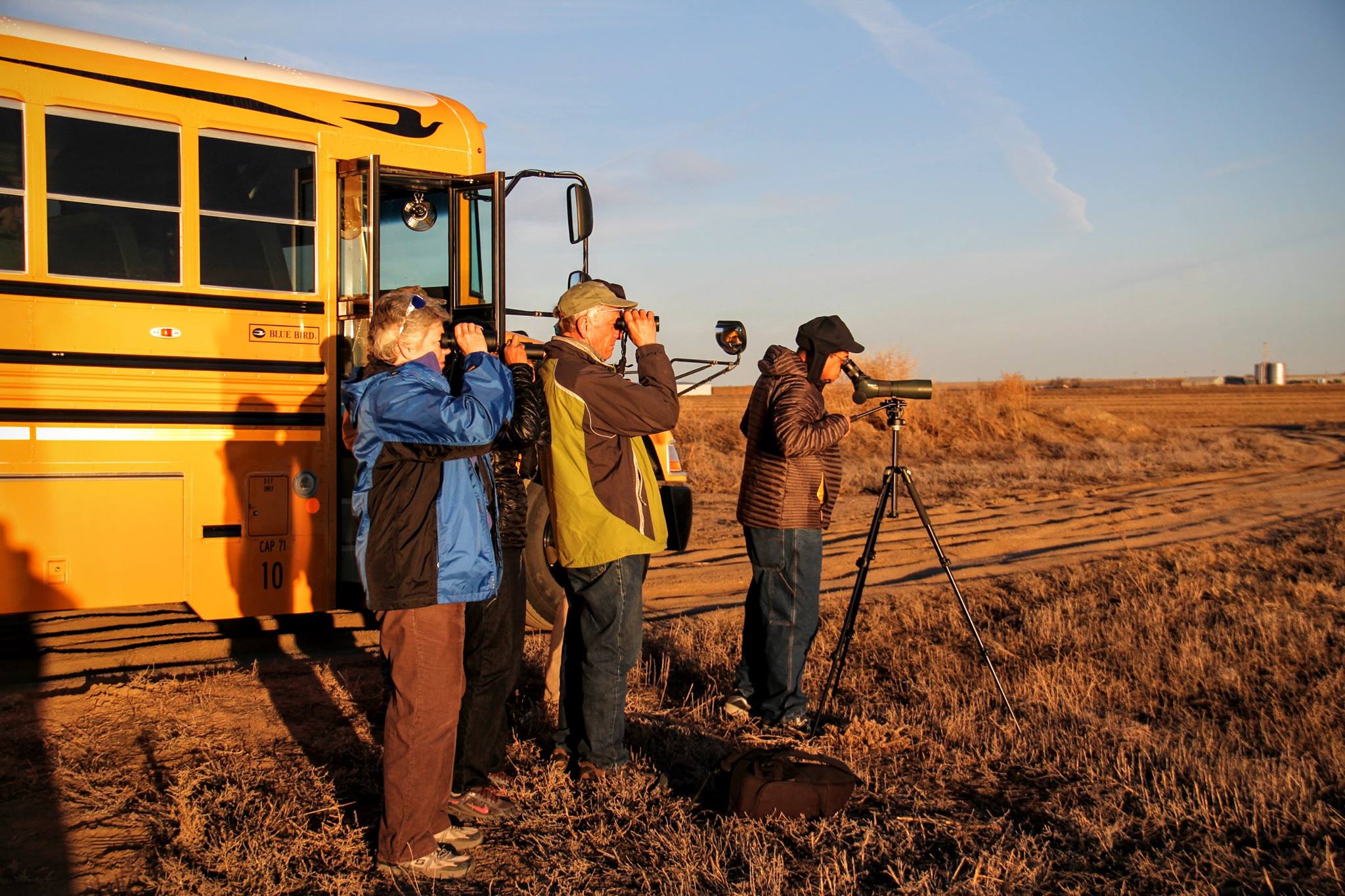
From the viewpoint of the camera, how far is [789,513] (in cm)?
509

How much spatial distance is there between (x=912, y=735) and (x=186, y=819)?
9.94 ft

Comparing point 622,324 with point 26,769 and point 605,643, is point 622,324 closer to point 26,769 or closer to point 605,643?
point 605,643

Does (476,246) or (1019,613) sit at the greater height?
(476,246)

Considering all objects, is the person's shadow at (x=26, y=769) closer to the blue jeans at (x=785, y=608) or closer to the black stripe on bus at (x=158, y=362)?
the black stripe on bus at (x=158, y=362)

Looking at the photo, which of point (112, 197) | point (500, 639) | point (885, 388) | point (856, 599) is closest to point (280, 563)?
point (112, 197)

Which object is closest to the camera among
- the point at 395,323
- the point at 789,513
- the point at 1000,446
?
the point at 395,323

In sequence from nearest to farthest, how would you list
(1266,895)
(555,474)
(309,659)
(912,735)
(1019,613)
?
(1266,895) → (555,474) → (912,735) → (309,659) → (1019,613)

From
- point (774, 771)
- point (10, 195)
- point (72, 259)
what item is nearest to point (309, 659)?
point (72, 259)

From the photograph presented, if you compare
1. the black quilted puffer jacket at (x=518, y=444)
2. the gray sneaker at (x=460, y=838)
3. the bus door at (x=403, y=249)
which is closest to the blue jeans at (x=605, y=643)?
the black quilted puffer jacket at (x=518, y=444)

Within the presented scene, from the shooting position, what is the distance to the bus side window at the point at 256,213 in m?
6.14

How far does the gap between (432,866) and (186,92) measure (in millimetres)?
4663

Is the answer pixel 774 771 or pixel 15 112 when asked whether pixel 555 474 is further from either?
pixel 15 112

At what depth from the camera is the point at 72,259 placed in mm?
5762

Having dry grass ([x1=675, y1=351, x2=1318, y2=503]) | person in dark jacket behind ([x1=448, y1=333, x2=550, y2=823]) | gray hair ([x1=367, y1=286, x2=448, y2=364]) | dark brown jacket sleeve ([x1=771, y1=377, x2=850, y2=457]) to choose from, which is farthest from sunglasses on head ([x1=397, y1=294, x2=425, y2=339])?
dry grass ([x1=675, y1=351, x2=1318, y2=503])
